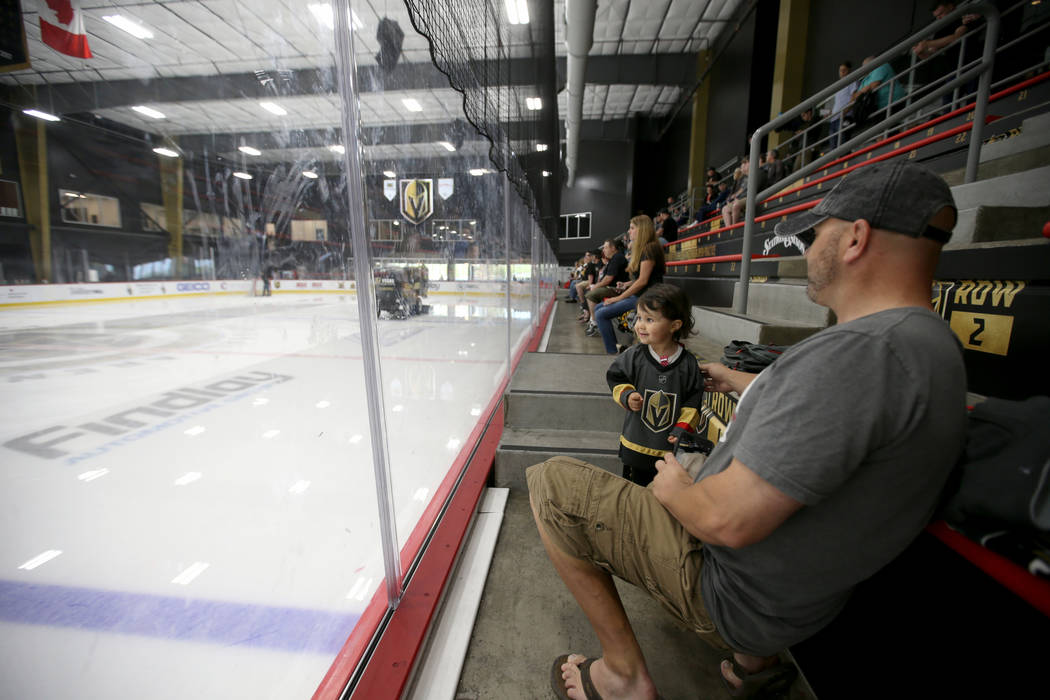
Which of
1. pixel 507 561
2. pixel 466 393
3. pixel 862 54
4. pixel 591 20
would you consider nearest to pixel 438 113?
pixel 466 393

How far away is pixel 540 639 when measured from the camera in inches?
43.9

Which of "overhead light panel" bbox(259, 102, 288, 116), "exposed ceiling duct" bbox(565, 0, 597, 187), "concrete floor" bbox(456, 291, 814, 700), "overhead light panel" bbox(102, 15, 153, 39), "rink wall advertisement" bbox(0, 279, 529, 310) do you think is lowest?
"concrete floor" bbox(456, 291, 814, 700)

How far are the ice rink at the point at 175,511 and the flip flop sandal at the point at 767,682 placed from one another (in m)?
0.94

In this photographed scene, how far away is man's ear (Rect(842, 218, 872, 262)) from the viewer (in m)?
0.62

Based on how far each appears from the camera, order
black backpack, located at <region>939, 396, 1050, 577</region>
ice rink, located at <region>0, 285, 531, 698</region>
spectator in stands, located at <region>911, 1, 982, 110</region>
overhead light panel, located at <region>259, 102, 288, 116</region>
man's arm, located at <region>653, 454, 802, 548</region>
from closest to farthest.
Answer: 1. black backpack, located at <region>939, 396, 1050, 577</region>
2. man's arm, located at <region>653, 454, 802, 548</region>
3. ice rink, located at <region>0, 285, 531, 698</region>
4. overhead light panel, located at <region>259, 102, 288, 116</region>
5. spectator in stands, located at <region>911, 1, 982, 110</region>

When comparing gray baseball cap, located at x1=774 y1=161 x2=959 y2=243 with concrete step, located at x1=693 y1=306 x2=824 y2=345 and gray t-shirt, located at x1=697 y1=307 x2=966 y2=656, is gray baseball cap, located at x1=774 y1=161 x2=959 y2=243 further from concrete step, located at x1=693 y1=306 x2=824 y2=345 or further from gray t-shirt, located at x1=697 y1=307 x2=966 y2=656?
concrete step, located at x1=693 y1=306 x2=824 y2=345

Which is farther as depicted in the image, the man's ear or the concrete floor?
the concrete floor

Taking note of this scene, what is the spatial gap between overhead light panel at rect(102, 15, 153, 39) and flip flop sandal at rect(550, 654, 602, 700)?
4.75ft

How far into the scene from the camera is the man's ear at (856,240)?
62 cm

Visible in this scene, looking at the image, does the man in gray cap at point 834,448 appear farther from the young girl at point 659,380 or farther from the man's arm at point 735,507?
the young girl at point 659,380

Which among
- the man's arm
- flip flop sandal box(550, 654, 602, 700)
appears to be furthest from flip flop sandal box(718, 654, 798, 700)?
the man's arm

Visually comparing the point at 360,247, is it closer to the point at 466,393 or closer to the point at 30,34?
the point at 30,34

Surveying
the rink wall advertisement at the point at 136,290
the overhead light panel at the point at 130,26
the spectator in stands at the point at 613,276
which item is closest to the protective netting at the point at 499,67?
the overhead light panel at the point at 130,26

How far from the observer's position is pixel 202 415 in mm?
2279
